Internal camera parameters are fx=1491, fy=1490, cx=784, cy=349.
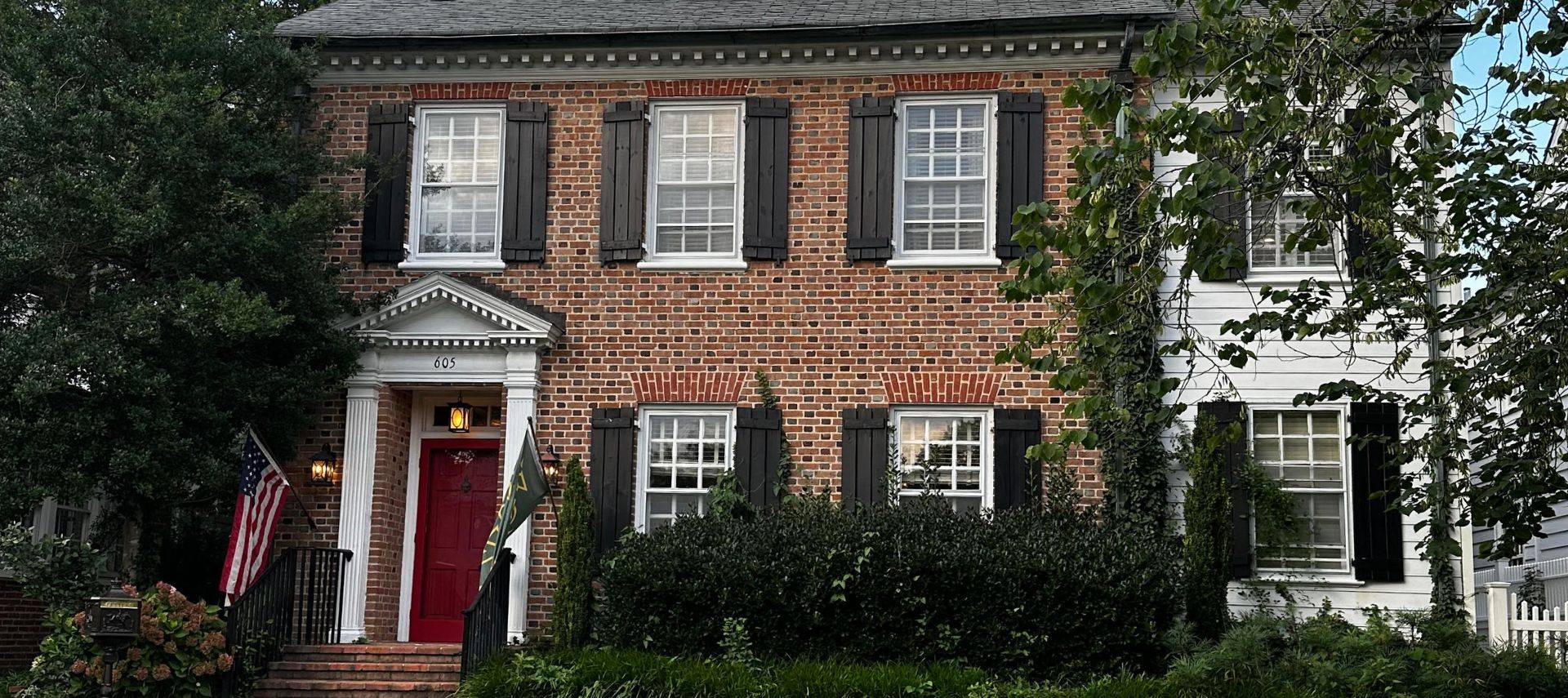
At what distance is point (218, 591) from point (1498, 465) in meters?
10.6

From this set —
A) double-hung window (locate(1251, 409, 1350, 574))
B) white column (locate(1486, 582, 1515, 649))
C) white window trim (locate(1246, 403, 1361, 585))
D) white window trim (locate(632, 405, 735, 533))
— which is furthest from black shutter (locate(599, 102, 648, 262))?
white column (locate(1486, 582, 1515, 649))

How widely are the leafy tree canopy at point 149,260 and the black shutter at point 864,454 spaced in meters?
4.57

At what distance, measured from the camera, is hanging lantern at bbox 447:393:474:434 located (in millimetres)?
14211

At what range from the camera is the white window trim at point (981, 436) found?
1349cm

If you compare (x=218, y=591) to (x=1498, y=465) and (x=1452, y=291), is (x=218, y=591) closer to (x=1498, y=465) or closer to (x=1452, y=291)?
(x=1498, y=465)

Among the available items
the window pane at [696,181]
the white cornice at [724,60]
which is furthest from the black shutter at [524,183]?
the window pane at [696,181]

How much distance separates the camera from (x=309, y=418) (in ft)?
44.6

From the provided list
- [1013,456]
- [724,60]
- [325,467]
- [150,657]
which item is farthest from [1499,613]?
[150,657]

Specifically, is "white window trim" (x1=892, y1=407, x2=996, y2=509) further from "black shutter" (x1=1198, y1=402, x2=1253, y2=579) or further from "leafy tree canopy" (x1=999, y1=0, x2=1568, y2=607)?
"leafy tree canopy" (x1=999, y1=0, x2=1568, y2=607)

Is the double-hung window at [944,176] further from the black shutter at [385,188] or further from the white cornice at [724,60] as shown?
the black shutter at [385,188]

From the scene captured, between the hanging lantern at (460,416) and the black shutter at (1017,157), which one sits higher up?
the black shutter at (1017,157)

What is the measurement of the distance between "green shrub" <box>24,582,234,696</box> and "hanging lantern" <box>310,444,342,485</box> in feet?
7.65

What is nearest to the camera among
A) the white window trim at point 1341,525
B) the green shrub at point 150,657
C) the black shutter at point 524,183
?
the green shrub at point 150,657

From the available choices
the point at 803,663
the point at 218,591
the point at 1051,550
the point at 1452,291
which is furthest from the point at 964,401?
the point at 218,591
